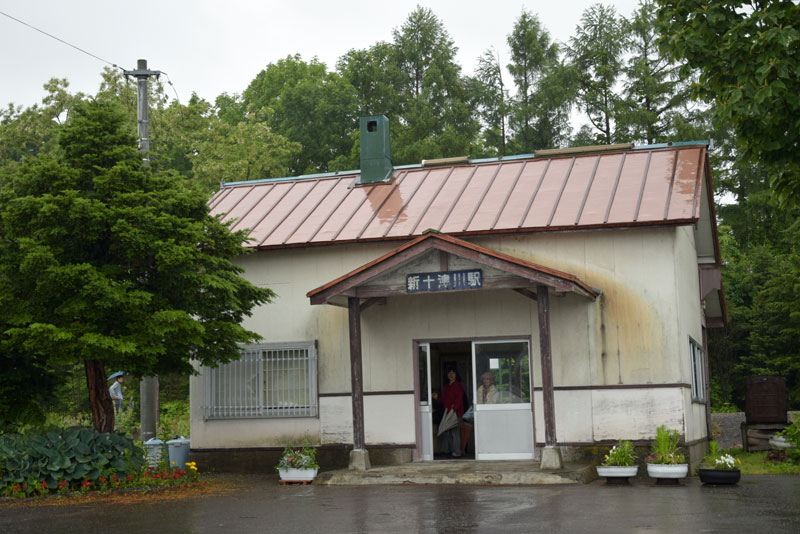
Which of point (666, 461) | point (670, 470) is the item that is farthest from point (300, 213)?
point (670, 470)

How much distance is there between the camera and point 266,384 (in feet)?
58.8

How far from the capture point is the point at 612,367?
15906 millimetres

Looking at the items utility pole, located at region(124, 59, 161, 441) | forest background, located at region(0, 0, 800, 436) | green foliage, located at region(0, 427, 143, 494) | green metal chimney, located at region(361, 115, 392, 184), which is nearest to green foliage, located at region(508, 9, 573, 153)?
forest background, located at region(0, 0, 800, 436)

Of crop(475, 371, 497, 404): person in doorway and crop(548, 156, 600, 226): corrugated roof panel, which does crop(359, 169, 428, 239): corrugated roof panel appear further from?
crop(475, 371, 497, 404): person in doorway

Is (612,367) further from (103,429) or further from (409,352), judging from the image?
(103,429)

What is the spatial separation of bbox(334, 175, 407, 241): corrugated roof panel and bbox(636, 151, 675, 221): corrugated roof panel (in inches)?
192

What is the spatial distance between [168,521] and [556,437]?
23.4ft

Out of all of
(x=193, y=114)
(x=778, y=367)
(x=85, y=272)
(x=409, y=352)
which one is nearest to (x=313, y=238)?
(x=409, y=352)

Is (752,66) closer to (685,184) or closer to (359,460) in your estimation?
(685,184)

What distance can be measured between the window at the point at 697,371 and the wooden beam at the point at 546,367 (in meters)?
3.95

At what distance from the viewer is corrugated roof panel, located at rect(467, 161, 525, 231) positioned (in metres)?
17.1

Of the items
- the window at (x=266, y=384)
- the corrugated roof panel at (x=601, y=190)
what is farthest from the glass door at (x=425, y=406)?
the corrugated roof panel at (x=601, y=190)

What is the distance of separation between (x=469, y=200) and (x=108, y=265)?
7211 millimetres

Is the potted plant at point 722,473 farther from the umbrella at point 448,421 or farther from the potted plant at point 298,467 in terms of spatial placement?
the potted plant at point 298,467
